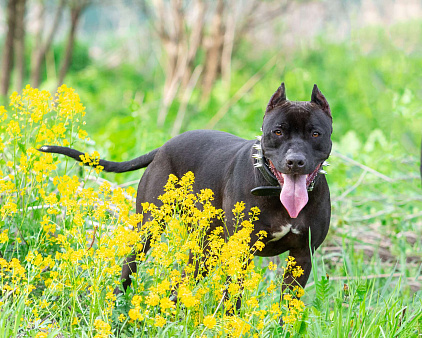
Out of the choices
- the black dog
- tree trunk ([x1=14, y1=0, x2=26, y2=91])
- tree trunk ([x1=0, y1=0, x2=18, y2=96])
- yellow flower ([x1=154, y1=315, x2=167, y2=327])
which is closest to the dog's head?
the black dog

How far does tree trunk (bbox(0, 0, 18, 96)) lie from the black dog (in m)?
6.27

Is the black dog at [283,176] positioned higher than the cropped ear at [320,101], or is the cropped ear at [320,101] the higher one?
the cropped ear at [320,101]

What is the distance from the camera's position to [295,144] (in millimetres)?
2848

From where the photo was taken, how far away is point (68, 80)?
1450 cm

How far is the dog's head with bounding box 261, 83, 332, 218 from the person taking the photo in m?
Result: 2.81

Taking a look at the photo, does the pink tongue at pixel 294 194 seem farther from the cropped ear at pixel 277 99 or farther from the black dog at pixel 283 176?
the cropped ear at pixel 277 99

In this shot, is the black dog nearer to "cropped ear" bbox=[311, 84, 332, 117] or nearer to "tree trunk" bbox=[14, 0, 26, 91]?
"cropped ear" bbox=[311, 84, 332, 117]

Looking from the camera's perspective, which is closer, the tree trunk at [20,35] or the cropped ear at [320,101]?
the cropped ear at [320,101]

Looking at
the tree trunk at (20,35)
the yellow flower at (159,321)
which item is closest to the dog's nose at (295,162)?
the yellow flower at (159,321)

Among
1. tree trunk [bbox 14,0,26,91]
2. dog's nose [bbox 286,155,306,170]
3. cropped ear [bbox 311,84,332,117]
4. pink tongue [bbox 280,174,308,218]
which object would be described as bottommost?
pink tongue [bbox 280,174,308,218]

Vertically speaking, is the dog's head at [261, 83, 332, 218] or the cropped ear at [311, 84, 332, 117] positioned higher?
the cropped ear at [311, 84, 332, 117]

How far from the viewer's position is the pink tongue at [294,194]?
2.82 metres

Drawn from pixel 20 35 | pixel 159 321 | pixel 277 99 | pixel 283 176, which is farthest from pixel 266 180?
pixel 20 35

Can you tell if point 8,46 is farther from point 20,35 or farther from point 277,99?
point 277,99
